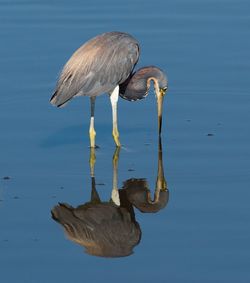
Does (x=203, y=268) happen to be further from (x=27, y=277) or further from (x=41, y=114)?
(x=41, y=114)

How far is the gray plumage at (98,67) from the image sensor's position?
12414mm

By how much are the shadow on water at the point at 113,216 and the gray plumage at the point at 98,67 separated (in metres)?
1.04

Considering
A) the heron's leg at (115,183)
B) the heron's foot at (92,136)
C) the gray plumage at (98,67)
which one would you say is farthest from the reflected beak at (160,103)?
the heron's foot at (92,136)

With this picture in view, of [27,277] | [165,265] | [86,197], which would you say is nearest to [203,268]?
[165,265]

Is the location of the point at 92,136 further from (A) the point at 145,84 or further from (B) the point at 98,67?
(A) the point at 145,84

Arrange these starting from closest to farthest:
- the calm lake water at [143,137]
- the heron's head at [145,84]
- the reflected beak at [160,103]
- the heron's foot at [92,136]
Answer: the calm lake water at [143,137] < the heron's foot at [92,136] < the reflected beak at [160,103] < the heron's head at [145,84]

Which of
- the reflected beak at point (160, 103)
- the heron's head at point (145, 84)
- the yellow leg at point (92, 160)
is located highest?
the heron's head at point (145, 84)

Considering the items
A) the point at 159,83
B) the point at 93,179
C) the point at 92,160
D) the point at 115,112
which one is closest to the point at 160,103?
the point at 159,83

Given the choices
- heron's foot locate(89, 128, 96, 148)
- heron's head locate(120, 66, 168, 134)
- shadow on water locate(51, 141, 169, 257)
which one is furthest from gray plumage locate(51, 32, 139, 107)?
shadow on water locate(51, 141, 169, 257)

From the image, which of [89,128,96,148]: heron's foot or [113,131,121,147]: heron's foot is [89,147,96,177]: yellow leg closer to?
[89,128,96,148]: heron's foot

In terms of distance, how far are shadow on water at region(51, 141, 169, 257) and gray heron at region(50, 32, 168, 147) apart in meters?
1.01

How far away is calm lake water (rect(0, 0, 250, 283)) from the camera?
31.9 ft

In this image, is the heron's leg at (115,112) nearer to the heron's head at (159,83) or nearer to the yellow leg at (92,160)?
the yellow leg at (92,160)

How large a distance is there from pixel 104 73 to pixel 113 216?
251cm
